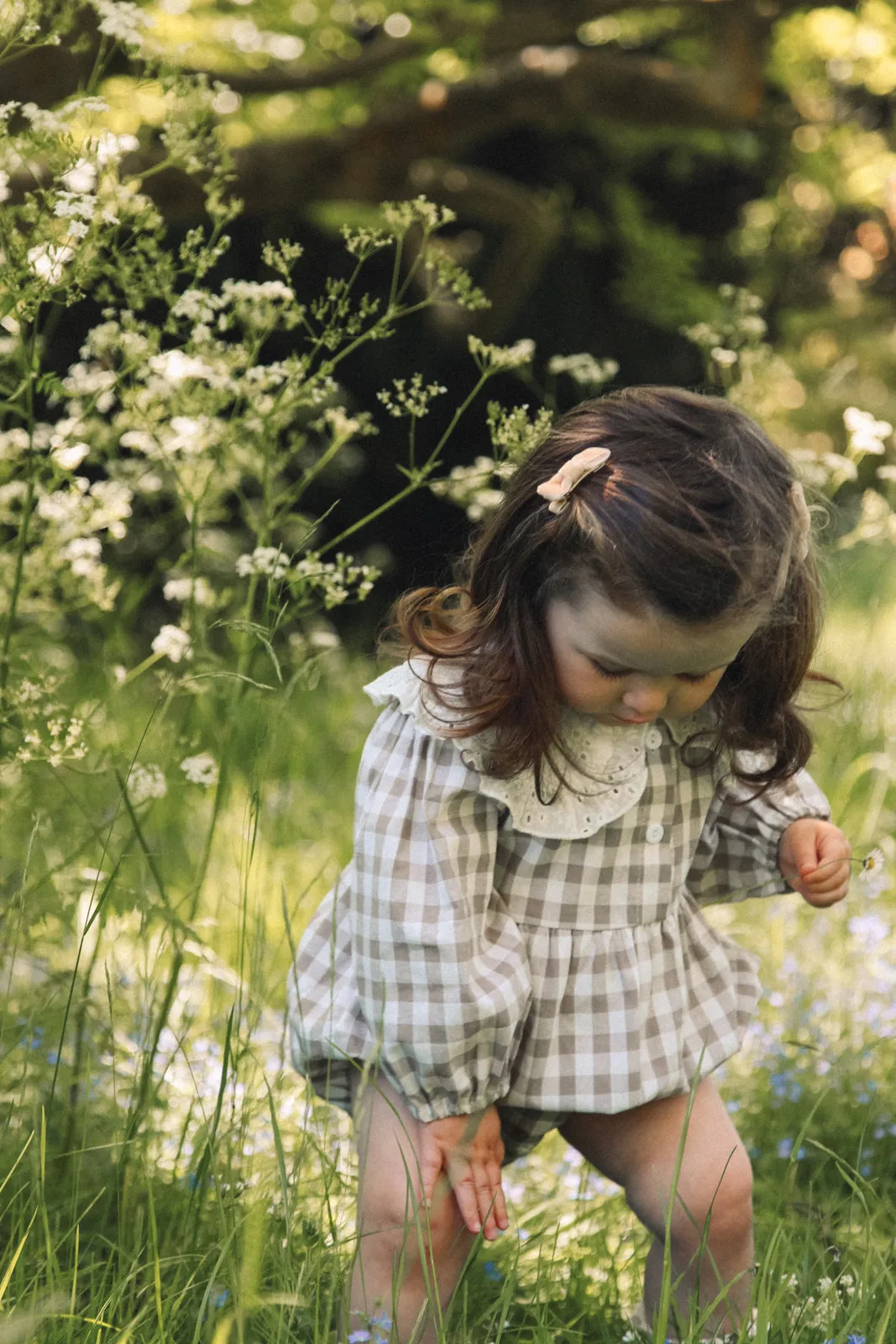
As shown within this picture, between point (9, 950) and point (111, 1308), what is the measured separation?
0.57 metres

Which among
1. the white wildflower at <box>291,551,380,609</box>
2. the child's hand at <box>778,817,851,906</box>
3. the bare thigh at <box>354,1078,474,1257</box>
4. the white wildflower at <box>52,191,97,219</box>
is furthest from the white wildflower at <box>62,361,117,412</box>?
the child's hand at <box>778,817,851,906</box>

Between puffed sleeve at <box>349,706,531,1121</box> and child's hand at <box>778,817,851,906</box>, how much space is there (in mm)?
422

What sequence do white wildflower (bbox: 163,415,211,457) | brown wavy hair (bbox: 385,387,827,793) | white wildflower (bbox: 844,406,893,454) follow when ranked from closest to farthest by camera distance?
brown wavy hair (bbox: 385,387,827,793) → white wildflower (bbox: 163,415,211,457) → white wildflower (bbox: 844,406,893,454)

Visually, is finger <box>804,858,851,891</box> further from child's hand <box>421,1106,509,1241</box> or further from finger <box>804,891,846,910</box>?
child's hand <box>421,1106,509,1241</box>

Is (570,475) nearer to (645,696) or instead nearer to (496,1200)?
(645,696)

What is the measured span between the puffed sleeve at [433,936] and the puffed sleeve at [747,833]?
0.39 metres

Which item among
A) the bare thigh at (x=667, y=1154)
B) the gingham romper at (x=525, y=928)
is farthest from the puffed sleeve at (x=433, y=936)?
the bare thigh at (x=667, y=1154)

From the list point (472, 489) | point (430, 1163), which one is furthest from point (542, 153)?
point (430, 1163)

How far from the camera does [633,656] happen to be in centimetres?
174

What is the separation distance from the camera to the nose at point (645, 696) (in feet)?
5.87

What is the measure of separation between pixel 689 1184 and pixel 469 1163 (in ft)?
1.00

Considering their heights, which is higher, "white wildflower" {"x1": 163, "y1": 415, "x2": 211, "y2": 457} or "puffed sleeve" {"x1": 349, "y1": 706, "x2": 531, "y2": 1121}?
"white wildflower" {"x1": 163, "y1": 415, "x2": 211, "y2": 457}

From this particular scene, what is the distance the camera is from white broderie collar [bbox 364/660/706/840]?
74.1 inches

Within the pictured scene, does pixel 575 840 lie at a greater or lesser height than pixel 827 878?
greater
